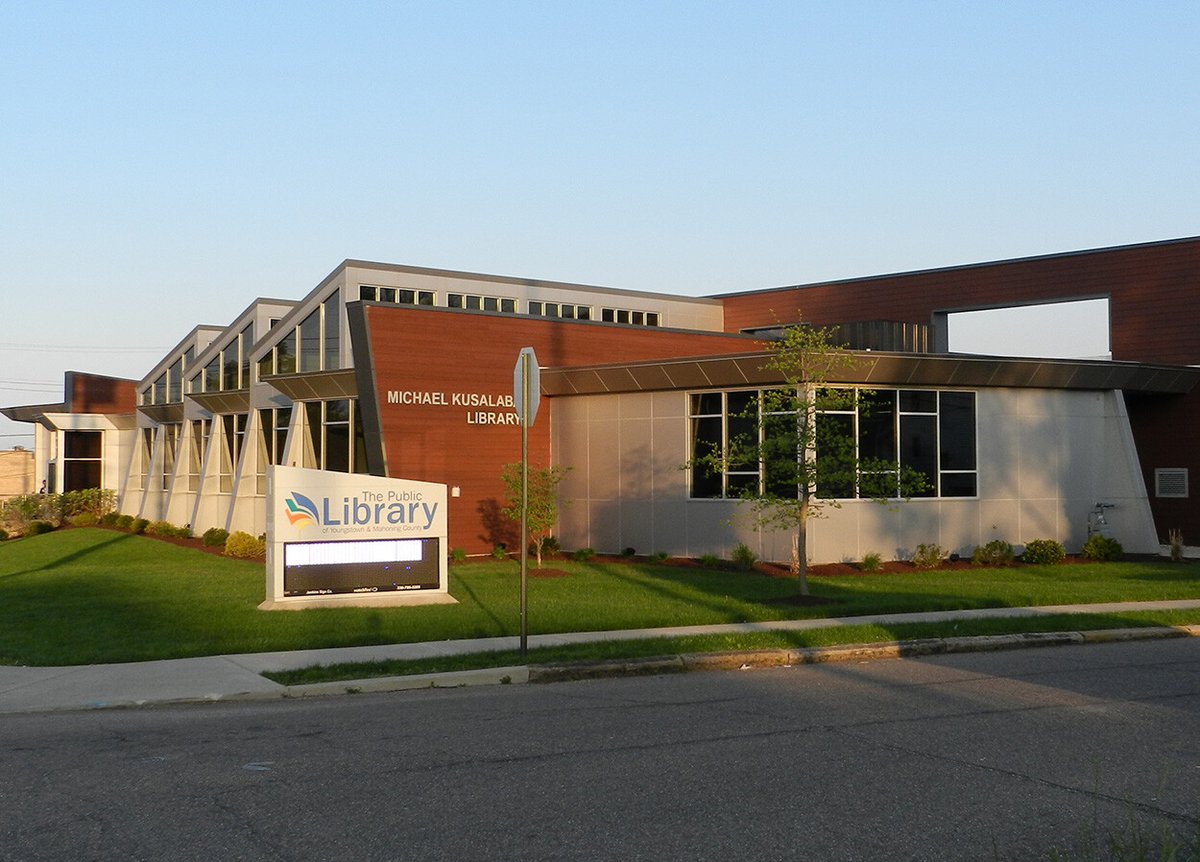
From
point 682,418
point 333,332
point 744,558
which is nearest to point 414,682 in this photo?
point 744,558

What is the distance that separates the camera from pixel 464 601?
18875 millimetres

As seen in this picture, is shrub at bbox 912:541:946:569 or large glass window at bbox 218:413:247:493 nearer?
shrub at bbox 912:541:946:569

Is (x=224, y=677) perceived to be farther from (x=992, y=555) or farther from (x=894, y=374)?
(x=992, y=555)

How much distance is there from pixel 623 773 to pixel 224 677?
18.2 feet

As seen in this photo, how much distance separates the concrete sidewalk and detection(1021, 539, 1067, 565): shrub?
12964 millimetres

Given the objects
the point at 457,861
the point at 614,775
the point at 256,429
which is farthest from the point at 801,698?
the point at 256,429

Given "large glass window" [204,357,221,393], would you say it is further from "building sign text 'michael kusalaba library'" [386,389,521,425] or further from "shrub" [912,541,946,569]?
"shrub" [912,541,946,569]

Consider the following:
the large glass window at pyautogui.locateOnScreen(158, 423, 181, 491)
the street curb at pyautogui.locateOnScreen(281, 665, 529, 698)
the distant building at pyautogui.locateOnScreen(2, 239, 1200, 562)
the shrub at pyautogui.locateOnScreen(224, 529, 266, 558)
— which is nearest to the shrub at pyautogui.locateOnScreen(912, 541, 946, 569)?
the distant building at pyautogui.locateOnScreen(2, 239, 1200, 562)

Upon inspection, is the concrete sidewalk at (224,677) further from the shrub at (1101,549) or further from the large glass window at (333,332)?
the large glass window at (333,332)

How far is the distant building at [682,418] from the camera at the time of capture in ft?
89.5

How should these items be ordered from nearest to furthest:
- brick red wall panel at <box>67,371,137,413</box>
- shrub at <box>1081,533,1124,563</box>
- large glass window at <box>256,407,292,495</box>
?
shrub at <box>1081,533,1124,563</box> < large glass window at <box>256,407,292,495</box> < brick red wall panel at <box>67,371,137,413</box>

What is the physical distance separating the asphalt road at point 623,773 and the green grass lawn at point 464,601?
3.48 m

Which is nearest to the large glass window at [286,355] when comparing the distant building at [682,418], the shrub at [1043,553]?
the distant building at [682,418]

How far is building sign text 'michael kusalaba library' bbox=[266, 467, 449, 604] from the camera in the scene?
58.5ft
